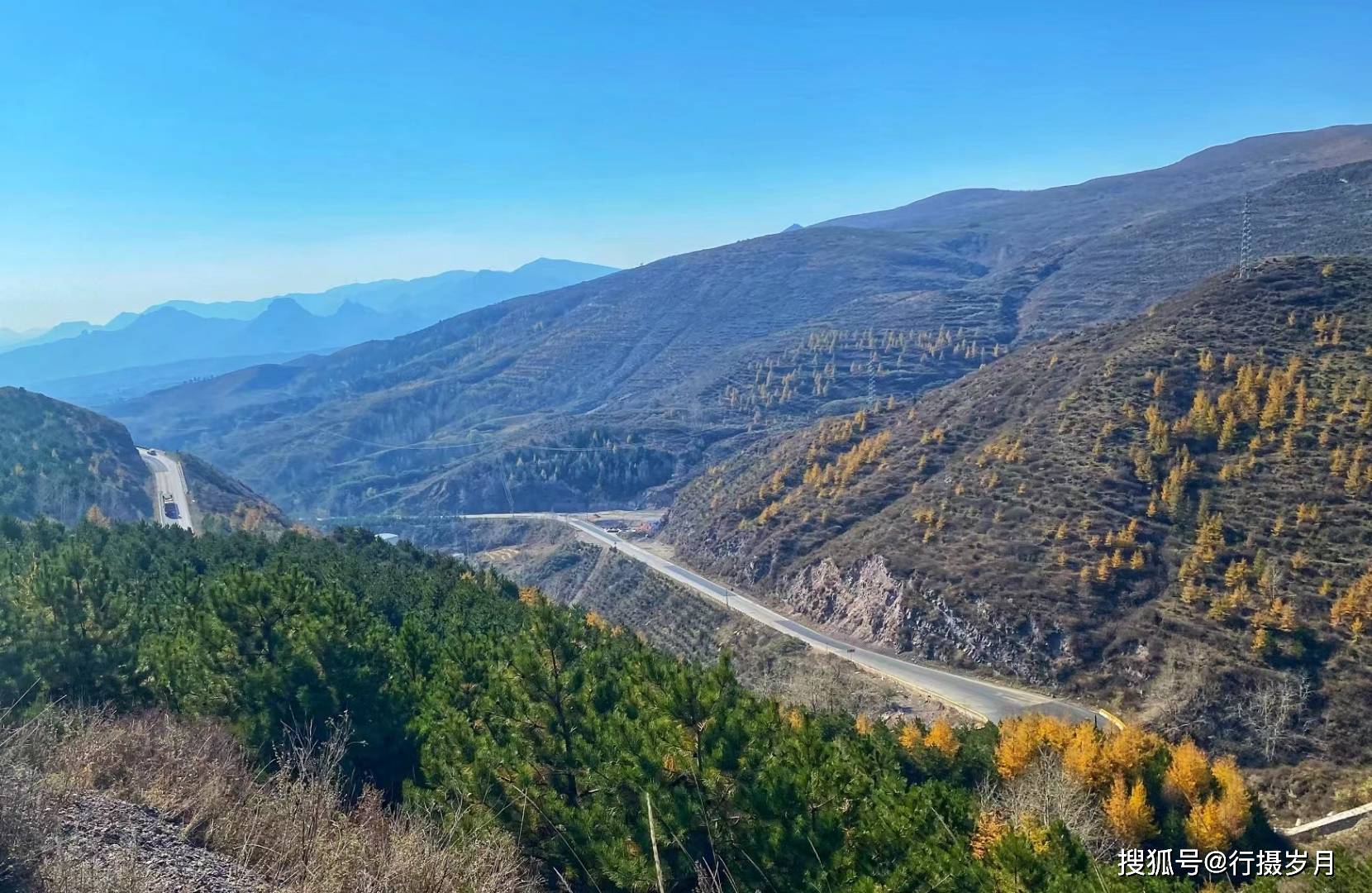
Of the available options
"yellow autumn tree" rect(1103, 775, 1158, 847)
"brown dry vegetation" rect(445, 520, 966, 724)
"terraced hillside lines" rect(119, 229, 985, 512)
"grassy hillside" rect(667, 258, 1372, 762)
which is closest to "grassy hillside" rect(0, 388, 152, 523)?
"brown dry vegetation" rect(445, 520, 966, 724)

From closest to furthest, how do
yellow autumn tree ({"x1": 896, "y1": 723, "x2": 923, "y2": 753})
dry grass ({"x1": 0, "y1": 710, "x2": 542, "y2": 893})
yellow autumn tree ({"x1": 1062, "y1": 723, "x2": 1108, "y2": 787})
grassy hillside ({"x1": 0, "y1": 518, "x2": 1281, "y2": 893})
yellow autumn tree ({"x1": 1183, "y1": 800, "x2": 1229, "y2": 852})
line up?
dry grass ({"x1": 0, "y1": 710, "x2": 542, "y2": 893}) → grassy hillside ({"x1": 0, "y1": 518, "x2": 1281, "y2": 893}) → yellow autumn tree ({"x1": 1183, "y1": 800, "x2": 1229, "y2": 852}) → yellow autumn tree ({"x1": 1062, "y1": 723, "x2": 1108, "y2": 787}) → yellow autumn tree ({"x1": 896, "y1": 723, "x2": 923, "y2": 753})

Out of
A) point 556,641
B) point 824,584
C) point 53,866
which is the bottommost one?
point 824,584

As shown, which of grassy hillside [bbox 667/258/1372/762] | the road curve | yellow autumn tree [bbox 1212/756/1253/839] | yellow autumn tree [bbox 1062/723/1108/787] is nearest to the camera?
yellow autumn tree [bbox 1212/756/1253/839]

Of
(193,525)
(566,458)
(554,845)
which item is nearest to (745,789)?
(554,845)

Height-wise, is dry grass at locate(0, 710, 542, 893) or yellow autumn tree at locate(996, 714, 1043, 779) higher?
dry grass at locate(0, 710, 542, 893)

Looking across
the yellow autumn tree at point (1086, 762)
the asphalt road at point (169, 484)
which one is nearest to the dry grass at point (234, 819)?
the yellow autumn tree at point (1086, 762)

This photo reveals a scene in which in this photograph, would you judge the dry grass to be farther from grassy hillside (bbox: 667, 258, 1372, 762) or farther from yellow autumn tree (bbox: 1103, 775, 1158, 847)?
grassy hillside (bbox: 667, 258, 1372, 762)

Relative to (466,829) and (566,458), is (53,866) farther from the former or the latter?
(566,458)
